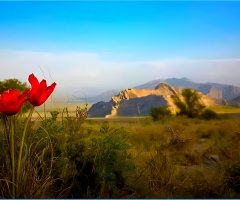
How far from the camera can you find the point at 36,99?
2.58 meters

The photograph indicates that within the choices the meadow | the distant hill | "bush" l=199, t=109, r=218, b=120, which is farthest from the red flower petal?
the distant hill

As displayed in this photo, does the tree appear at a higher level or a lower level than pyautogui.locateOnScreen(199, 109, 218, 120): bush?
higher

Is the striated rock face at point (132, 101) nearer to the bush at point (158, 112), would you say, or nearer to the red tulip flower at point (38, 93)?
the bush at point (158, 112)

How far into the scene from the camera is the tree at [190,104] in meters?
21.3

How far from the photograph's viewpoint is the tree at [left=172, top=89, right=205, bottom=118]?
21312 millimetres

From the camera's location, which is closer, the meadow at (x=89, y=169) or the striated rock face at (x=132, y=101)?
the meadow at (x=89, y=169)

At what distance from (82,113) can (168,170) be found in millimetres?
1278

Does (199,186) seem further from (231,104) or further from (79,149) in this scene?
(231,104)

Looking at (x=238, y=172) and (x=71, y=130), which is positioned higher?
(x=71, y=130)

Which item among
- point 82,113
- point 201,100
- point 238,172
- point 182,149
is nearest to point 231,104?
point 201,100

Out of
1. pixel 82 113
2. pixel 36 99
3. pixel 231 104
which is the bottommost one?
pixel 231 104

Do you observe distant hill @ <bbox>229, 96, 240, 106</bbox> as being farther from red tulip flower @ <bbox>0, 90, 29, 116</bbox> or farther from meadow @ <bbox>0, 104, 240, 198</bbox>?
red tulip flower @ <bbox>0, 90, 29, 116</bbox>

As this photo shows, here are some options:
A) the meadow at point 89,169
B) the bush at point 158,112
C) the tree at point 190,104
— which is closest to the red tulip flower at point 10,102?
the meadow at point 89,169

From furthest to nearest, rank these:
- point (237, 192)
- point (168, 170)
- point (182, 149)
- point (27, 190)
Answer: point (182, 149), point (237, 192), point (168, 170), point (27, 190)
